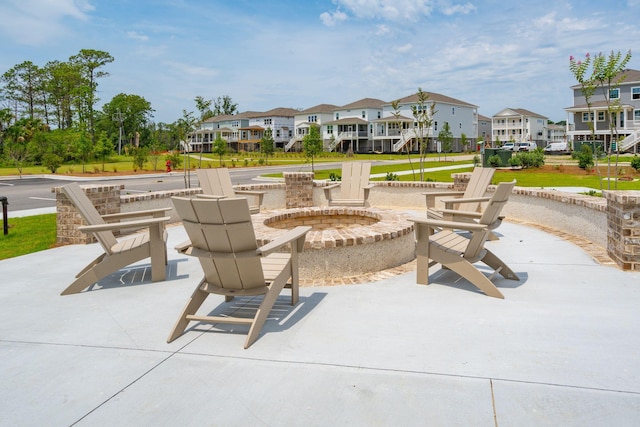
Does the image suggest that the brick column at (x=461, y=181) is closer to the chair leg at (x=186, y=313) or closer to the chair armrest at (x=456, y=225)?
the chair armrest at (x=456, y=225)

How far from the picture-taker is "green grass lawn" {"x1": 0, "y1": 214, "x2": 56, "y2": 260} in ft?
24.8

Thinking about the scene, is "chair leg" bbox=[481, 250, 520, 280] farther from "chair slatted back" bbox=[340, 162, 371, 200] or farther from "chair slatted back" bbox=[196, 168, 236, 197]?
"chair slatted back" bbox=[196, 168, 236, 197]

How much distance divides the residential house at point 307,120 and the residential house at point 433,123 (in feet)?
29.6

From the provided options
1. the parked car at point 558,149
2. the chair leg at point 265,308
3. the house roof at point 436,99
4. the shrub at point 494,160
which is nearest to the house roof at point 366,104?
the house roof at point 436,99

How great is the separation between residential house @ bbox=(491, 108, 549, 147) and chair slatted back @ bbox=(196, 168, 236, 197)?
74921 mm

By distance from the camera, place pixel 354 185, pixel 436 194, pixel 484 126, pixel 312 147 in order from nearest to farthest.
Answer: pixel 436 194 < pixel 354 185 < pixel 312 147 < pixel 484 126

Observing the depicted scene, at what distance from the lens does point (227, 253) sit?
3600 millimetres

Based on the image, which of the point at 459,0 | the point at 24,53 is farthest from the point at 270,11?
the point at 24,53

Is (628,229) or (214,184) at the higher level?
(214,184)

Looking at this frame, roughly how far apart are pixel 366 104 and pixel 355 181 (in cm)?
6098

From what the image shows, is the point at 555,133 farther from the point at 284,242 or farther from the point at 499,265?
the point at 284,242

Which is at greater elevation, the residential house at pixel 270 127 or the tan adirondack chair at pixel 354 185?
the residential house at pixel 270 127

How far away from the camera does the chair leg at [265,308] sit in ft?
11.8

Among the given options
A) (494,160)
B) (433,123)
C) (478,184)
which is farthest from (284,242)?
(433,123)
